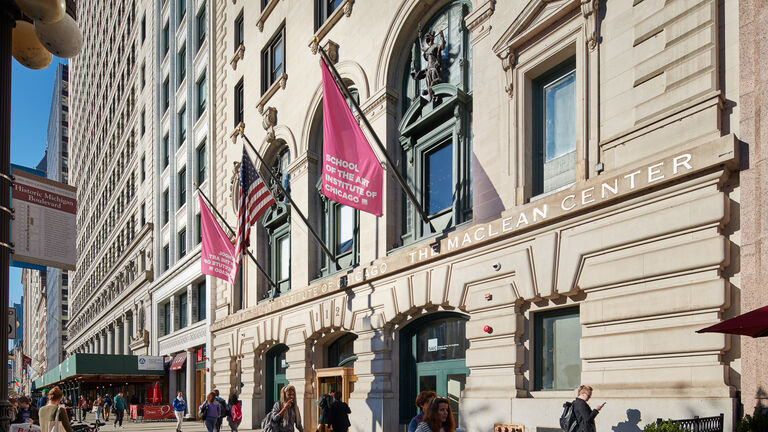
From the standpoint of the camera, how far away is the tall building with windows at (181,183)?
112 ft

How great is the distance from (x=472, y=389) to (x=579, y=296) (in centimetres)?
333

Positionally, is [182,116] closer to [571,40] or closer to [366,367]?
[366,367]

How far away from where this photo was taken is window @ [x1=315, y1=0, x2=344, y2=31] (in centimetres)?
Result: 2223

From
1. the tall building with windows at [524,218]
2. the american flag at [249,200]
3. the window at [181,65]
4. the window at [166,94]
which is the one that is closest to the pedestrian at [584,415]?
the tall building with windows at [524,218]

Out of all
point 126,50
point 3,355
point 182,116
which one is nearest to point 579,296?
point 3,355

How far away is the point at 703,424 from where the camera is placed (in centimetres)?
858

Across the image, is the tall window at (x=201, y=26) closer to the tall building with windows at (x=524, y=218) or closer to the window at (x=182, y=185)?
the window at (x=182, y=185)

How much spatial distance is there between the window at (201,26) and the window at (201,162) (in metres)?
5.61

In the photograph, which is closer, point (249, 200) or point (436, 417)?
point (436, 417)

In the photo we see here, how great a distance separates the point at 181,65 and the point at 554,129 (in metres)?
32.1

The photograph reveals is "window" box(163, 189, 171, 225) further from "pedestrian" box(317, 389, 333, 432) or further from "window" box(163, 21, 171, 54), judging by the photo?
"pedestrian" box(317, 389, 333, 432)

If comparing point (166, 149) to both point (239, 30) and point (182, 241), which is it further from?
point (239, 30)

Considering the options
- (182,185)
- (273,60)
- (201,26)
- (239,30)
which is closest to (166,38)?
(201,26)

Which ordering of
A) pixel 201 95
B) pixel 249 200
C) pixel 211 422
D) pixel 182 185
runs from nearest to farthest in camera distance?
pixel 211 422, pixel 249 200, pixel 201 95, pixel 182 185
